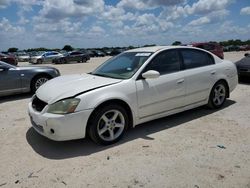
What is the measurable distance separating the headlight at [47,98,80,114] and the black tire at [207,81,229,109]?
3264mm

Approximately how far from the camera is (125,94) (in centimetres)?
437

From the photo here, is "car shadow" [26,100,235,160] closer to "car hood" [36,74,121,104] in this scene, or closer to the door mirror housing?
Answer: "car hood" [36,74,121,104]

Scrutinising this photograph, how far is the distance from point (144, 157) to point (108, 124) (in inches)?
31.9

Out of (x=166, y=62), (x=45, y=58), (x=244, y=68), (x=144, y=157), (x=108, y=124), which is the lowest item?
(x=144, y=157)

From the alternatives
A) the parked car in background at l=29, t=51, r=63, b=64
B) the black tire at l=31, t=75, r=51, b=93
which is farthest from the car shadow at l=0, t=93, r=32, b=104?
the parked car in background at l=29, t=51, r=63, b=64

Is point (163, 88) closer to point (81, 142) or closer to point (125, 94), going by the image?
point (125, 94)

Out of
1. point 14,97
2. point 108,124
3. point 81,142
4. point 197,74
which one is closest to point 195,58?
point 197,74

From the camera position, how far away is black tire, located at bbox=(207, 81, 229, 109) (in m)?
5.95

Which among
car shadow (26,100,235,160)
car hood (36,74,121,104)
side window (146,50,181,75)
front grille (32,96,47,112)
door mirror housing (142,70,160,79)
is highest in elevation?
side window (146,50,181,75)

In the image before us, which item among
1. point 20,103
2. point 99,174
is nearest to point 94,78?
point 99,174

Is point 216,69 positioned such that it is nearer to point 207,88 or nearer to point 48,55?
point 207,88

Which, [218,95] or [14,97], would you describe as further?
[14,97]

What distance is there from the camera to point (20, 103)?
301 inches

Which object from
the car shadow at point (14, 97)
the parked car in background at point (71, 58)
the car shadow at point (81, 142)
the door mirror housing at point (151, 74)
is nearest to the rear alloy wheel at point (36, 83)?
the car shadow at point (14, 97)
